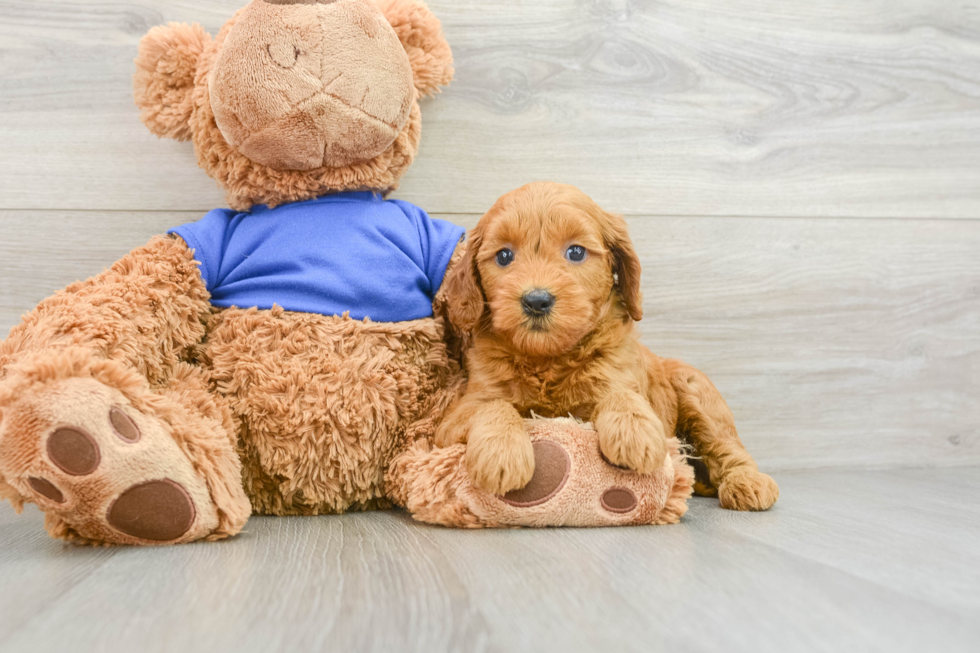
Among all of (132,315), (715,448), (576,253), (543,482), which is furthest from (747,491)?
(132,315)

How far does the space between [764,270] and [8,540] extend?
1716 millimetres

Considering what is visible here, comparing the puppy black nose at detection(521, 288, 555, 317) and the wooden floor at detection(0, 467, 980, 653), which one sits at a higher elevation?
the puppy black nose at detection(521, 288, 555, 317)

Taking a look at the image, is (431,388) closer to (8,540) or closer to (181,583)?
(181,583)

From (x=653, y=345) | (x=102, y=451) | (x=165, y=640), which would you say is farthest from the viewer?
(x=653, y=345)

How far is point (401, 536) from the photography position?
111 cm

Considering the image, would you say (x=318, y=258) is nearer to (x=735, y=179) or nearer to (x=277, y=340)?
(x=277, y=340)

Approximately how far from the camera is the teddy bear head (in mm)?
1237

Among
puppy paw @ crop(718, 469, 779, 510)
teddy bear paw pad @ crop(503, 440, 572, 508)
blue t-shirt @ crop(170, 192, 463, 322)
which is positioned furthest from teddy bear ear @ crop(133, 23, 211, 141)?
puppy paw @ crop(718, 469, 779, 510)

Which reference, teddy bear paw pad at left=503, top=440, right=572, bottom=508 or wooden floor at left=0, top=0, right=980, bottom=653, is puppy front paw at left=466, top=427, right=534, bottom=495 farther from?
wooden floor at left=0, top=0, right=980, bottom=653

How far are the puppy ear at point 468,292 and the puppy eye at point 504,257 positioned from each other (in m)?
0.06

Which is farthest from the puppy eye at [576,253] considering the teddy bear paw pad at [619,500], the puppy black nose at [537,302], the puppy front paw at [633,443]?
the teddy bear paw pad at [619,500]

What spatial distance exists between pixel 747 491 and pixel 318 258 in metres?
0.93

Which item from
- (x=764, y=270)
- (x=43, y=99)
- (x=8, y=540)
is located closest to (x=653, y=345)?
(x=764, y=270)

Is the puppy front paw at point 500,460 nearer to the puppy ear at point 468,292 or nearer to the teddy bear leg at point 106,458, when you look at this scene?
the puppy ear at point 468,292
